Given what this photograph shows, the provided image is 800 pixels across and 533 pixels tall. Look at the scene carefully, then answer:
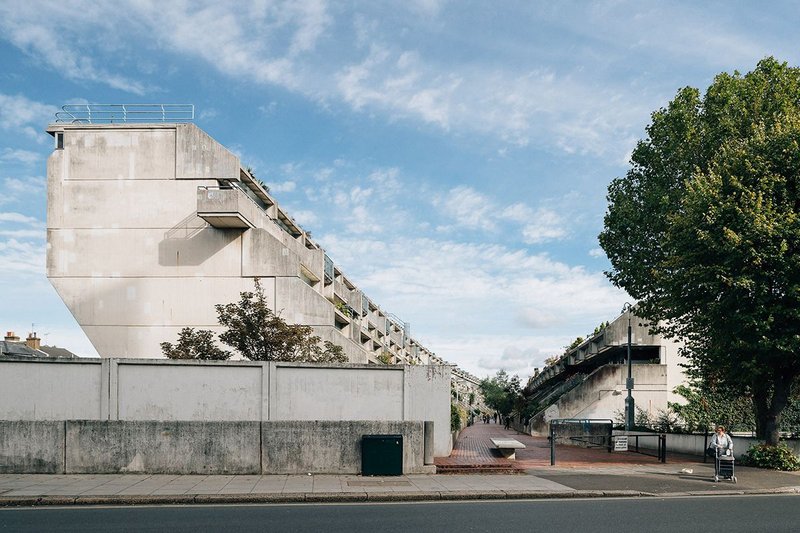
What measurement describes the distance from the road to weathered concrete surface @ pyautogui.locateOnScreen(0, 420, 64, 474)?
159 inches

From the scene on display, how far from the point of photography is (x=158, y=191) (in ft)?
132

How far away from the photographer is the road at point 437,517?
11.3 m

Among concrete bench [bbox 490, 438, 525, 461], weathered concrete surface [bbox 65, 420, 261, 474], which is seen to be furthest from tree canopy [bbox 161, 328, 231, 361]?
concrete bench [bbox 490, 438, 525, 461]

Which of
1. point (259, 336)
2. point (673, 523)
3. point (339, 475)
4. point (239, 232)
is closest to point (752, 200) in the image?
point (673, 523)

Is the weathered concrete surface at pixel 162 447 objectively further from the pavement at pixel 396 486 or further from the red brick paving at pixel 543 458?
the red brick paving at pixel 543 458

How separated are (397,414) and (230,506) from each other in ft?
20.9

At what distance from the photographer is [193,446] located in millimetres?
17234

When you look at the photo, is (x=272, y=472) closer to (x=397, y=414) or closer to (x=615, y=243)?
(x=397, y=414)

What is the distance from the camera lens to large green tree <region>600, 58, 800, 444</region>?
19.5 meters

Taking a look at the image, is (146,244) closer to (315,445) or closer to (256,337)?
(256,337)

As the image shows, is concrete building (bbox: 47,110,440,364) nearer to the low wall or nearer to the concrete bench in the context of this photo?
the concrete bench

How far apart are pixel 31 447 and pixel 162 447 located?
3.20 meters

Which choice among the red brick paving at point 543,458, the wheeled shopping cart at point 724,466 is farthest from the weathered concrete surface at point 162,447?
the wheeled shopping cart at point 724,466

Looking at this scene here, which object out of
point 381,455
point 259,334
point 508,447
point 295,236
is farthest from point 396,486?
point 295,236
